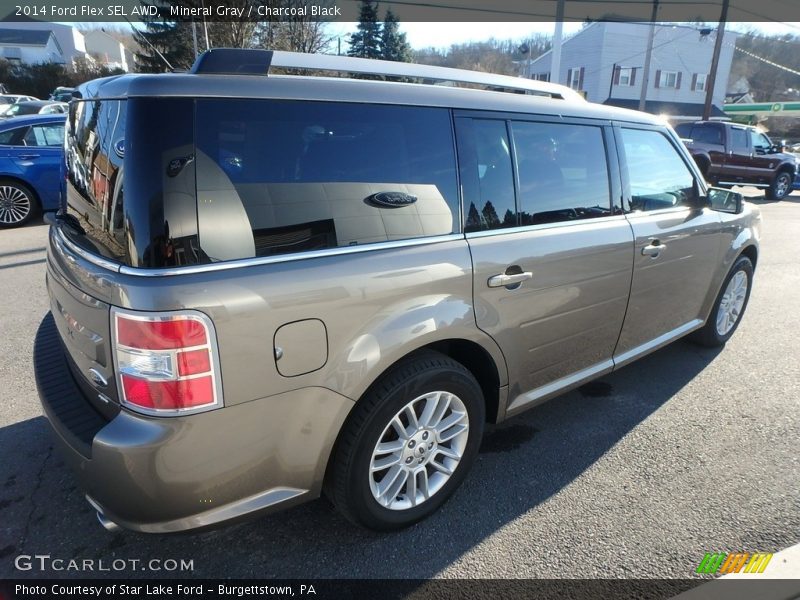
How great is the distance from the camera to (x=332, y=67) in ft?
6.79

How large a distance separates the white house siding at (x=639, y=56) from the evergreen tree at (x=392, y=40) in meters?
13.2

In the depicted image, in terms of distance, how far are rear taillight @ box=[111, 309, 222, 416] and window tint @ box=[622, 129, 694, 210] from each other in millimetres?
2709

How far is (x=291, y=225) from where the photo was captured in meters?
1.84

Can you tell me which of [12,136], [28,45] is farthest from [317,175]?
[28,45]

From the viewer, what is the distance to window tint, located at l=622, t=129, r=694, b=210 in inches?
129

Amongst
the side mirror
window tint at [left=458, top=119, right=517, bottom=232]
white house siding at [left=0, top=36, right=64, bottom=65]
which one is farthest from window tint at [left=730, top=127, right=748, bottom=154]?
white house siding at [left=0, top=36, right=64, bottom=65]

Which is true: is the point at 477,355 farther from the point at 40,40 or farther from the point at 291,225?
the point at 40,40

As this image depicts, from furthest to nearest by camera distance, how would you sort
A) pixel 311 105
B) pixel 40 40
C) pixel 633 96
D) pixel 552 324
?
pixel 40 40, pixel 633 96, pixel 552 324, pixel 311 105

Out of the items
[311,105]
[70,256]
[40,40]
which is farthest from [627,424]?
[40,40]

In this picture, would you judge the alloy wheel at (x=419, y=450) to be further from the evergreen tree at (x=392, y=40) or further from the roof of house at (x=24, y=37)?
the roof of house at (x=24, y=37)

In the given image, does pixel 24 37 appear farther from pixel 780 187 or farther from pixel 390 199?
pixel 390 199

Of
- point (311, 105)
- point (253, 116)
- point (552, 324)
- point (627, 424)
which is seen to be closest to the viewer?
point (253, 116)

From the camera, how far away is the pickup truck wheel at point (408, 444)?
209cm

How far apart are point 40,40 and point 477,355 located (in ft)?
263
